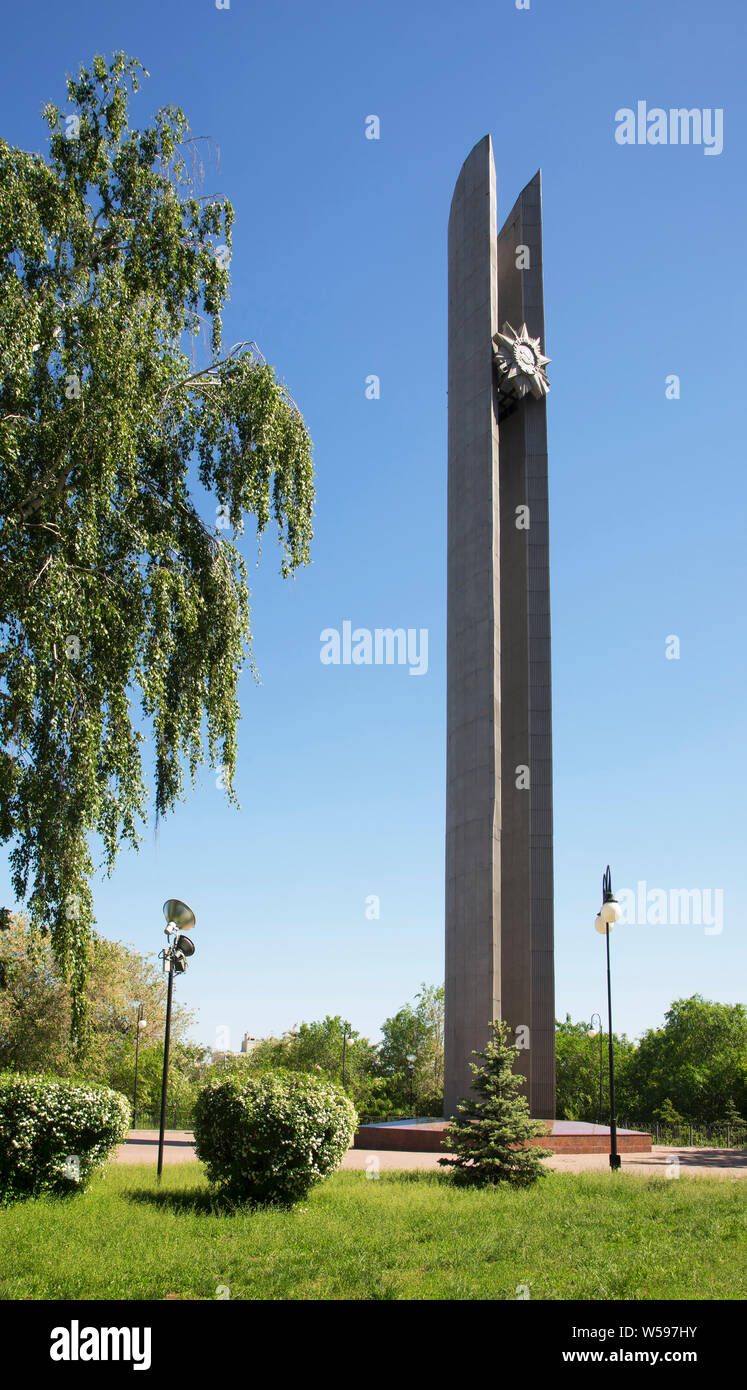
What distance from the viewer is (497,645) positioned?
2552 cm

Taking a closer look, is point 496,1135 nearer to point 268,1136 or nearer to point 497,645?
point 268,1136

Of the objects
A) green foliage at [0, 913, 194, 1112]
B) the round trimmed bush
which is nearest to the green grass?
the round trimmed bush

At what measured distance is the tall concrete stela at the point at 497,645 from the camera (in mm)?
24312

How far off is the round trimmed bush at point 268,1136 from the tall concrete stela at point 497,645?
1129 cm

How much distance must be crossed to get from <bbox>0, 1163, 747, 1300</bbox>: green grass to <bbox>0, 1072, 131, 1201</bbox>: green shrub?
19.4 inches

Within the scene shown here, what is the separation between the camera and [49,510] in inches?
465

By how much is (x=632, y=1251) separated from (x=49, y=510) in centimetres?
1050

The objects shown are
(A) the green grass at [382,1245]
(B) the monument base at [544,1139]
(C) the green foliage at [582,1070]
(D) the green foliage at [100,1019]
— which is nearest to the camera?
(A) the green grass at [382,1245]

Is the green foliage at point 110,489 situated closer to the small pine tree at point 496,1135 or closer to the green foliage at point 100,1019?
the small pine tree at point 496,1135

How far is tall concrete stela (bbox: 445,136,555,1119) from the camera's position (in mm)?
24312

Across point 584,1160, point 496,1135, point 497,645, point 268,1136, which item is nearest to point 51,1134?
point 268,1136

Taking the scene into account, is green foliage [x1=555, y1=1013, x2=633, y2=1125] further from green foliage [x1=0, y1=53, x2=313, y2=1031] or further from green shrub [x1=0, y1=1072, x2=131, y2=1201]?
green foliage [x1=0, y1=53, x2=313, y2=1031]

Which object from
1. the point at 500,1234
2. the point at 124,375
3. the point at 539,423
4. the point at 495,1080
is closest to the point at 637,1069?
the point at 539,423

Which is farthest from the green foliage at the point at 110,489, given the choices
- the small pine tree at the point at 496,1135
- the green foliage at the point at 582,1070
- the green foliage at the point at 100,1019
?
the green foliage at the point at 582,1070
